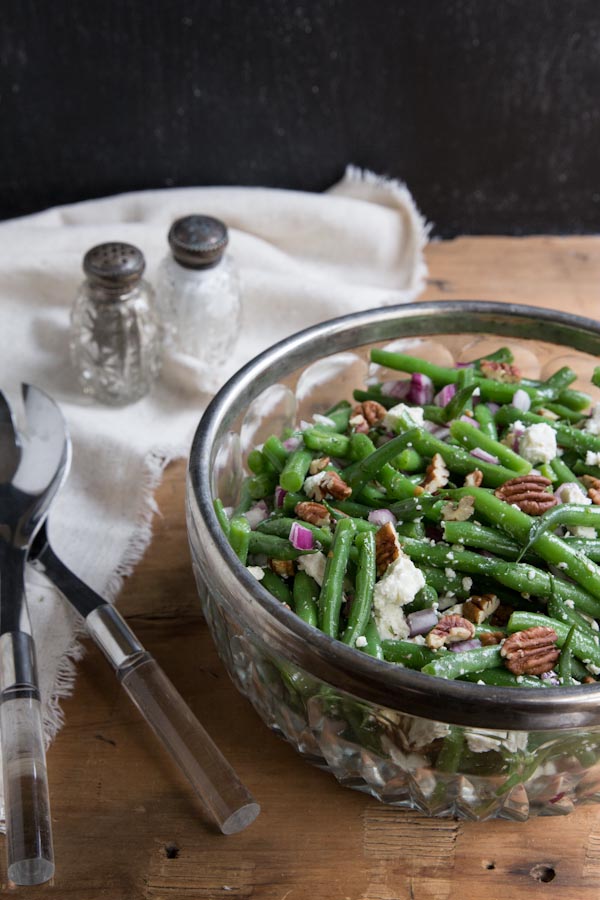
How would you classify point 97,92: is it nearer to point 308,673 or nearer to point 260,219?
point 260,219

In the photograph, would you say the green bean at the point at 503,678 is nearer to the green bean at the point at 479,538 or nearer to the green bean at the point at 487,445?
the green bean at the point at 479,538

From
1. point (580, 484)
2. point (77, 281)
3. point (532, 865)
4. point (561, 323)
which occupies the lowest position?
point (532, 865)

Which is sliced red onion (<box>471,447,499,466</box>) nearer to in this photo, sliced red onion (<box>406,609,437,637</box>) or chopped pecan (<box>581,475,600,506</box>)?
chopped pecan (<box>581,475,600,506</box>)

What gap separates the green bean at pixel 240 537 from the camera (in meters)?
1.38

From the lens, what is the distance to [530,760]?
1.19 meters

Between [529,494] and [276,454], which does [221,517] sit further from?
[529,494]

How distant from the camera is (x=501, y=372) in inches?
66.9

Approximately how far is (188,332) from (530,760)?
51.9 inches

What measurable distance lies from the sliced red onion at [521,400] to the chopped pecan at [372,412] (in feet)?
0.70

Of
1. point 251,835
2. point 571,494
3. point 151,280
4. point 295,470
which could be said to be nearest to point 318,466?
point 295,470

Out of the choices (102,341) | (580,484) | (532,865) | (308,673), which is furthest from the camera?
(102,341)

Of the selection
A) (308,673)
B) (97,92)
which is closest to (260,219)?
(97,92)

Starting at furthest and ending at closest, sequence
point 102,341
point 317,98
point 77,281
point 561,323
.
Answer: point 317,98, point 77,281, point 102,341, point 561,323

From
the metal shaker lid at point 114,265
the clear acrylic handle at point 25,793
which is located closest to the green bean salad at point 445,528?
the clear acrylic handle at point 25,793
